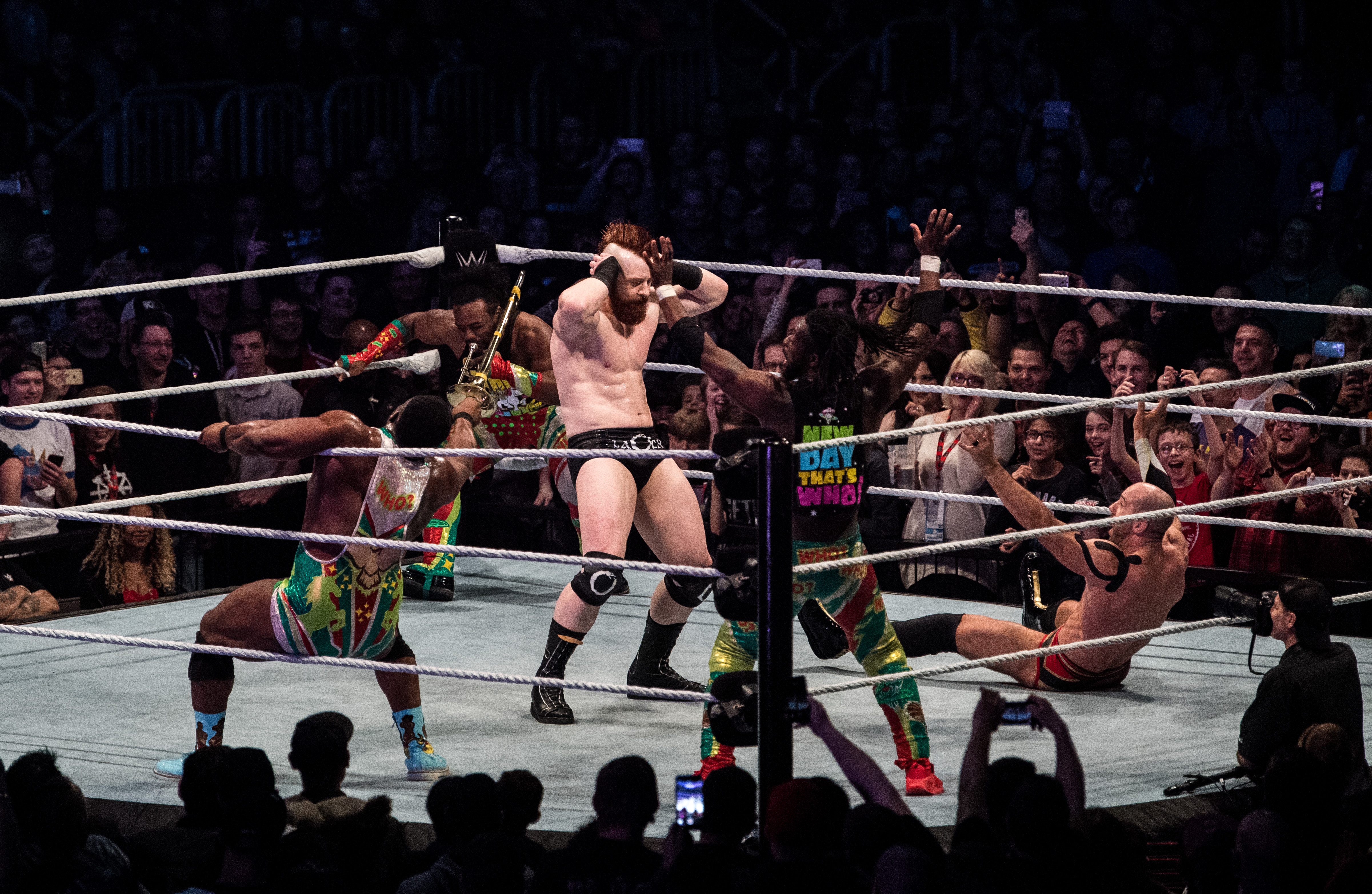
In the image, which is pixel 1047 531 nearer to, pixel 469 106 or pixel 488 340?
pixel 488 340

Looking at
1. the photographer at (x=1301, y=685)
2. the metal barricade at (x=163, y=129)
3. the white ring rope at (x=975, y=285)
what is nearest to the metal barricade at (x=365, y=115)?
the metal barricade at (x=163, y=129)

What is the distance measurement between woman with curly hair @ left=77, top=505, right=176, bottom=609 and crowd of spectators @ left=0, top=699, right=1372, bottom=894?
3088mm

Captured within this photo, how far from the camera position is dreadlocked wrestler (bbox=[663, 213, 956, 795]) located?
4.09m

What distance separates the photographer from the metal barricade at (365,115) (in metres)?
9.43

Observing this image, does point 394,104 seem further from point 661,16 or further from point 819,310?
point 819,310

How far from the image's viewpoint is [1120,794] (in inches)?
157

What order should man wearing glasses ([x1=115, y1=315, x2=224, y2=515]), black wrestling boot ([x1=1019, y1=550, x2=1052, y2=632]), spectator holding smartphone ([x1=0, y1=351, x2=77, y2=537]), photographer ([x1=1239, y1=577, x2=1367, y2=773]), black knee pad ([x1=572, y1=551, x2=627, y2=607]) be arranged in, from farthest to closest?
man wearing glasses ([x1=115, y1=315, x2=224, y2=515]) → spectator holding smartphone ([x1=0, y1=351, x2=77, y2=537]) → black wrestling boot ([x1=1019, y1=550, x2=1052, y2=632]) → black knee pad ([x1=572, y1=551, x2=627, y2=607]) → photographer ([x1=1239, y1=577, x2=1367, y2=773])

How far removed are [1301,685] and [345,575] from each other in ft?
7.22

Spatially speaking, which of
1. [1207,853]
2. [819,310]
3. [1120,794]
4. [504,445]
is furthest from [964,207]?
[1207,853]

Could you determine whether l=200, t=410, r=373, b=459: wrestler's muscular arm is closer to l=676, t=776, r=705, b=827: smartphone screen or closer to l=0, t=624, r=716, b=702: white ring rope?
l=0, t=624, r=716, b=702: white ring rope

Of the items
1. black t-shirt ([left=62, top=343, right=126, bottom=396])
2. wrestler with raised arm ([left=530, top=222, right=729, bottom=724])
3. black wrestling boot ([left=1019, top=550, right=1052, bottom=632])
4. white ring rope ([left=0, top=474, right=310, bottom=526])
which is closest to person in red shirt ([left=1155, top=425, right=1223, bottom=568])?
black wrestling boot ([left=1019, top=550, right=1052, bottom=632])

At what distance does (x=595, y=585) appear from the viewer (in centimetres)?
450

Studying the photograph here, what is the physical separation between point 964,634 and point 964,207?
9.27 feet

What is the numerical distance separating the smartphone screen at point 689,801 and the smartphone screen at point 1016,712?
55 cm
